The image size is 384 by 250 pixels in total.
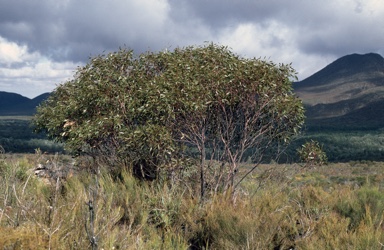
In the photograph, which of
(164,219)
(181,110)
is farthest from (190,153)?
(164,219)

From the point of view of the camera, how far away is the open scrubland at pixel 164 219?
5.23 meters

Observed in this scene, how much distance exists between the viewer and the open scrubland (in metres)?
5.23

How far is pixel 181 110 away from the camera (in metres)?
9.89

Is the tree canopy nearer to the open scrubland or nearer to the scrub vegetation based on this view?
the scrub vegetation

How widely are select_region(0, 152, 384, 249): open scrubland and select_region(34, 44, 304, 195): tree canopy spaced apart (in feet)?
3.05

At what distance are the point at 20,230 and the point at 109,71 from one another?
25.1 ft

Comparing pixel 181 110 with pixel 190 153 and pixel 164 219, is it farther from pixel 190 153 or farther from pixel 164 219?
pixel 164 219

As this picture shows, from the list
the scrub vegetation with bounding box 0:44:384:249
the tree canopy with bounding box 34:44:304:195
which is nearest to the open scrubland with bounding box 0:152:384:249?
the scrub vegetation with bounding box 0:44:384:249

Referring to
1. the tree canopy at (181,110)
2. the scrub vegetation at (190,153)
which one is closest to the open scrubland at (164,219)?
the scrub vegetation at (190,153)

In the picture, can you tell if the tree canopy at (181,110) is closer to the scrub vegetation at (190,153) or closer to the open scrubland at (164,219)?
the scrub vegetation at (190,153)

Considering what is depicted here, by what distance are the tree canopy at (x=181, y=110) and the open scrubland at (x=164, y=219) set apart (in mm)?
931

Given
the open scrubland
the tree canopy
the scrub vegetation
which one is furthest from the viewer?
the tree canopy

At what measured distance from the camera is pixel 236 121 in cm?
1123

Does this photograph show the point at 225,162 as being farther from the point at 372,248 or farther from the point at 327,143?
the point at 327,143
